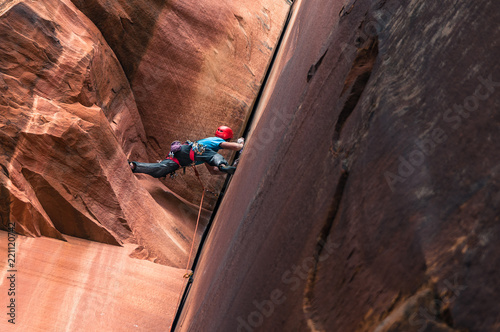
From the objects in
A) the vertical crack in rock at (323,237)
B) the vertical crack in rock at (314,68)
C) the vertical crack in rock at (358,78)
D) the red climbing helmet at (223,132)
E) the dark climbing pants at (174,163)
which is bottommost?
the dark climbing pants at (174,163)

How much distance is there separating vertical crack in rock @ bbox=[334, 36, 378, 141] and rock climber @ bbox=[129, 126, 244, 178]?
417cm

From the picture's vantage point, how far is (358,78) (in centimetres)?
121

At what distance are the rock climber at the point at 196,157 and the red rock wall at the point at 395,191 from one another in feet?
13.4

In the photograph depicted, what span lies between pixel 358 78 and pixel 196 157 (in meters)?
4.59

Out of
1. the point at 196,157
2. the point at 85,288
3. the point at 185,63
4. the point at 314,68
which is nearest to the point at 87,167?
the point at 85,288

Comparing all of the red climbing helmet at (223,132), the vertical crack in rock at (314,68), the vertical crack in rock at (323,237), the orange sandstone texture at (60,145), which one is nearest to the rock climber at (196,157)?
the red climbing helmet at (223,132)

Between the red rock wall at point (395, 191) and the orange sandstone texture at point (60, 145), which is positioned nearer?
the red rock wall at point (395, 191)

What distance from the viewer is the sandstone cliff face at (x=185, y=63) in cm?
593

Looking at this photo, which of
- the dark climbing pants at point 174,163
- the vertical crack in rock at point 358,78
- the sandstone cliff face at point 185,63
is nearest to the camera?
the vertical crack in rock at point 358,78

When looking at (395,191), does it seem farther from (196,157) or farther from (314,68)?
(196,157)

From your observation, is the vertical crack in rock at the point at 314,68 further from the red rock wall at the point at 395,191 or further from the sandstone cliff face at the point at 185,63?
the sandstone cliff face at the point at 185,63

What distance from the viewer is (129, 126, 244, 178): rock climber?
554 centimetres

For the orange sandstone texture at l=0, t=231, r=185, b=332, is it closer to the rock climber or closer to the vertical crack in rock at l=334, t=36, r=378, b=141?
the rock climber

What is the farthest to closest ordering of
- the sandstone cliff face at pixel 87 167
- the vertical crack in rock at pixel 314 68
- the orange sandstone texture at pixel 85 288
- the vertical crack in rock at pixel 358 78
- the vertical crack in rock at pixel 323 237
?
the sandstone cliff face at pixel 87 167, the orange sandstone texture at pixel 85 288, the vertical crack in rock at pixel 314 68, the vertical crack in rock at pixel 358 78, the vertical crack in rock at pixel 323 237
